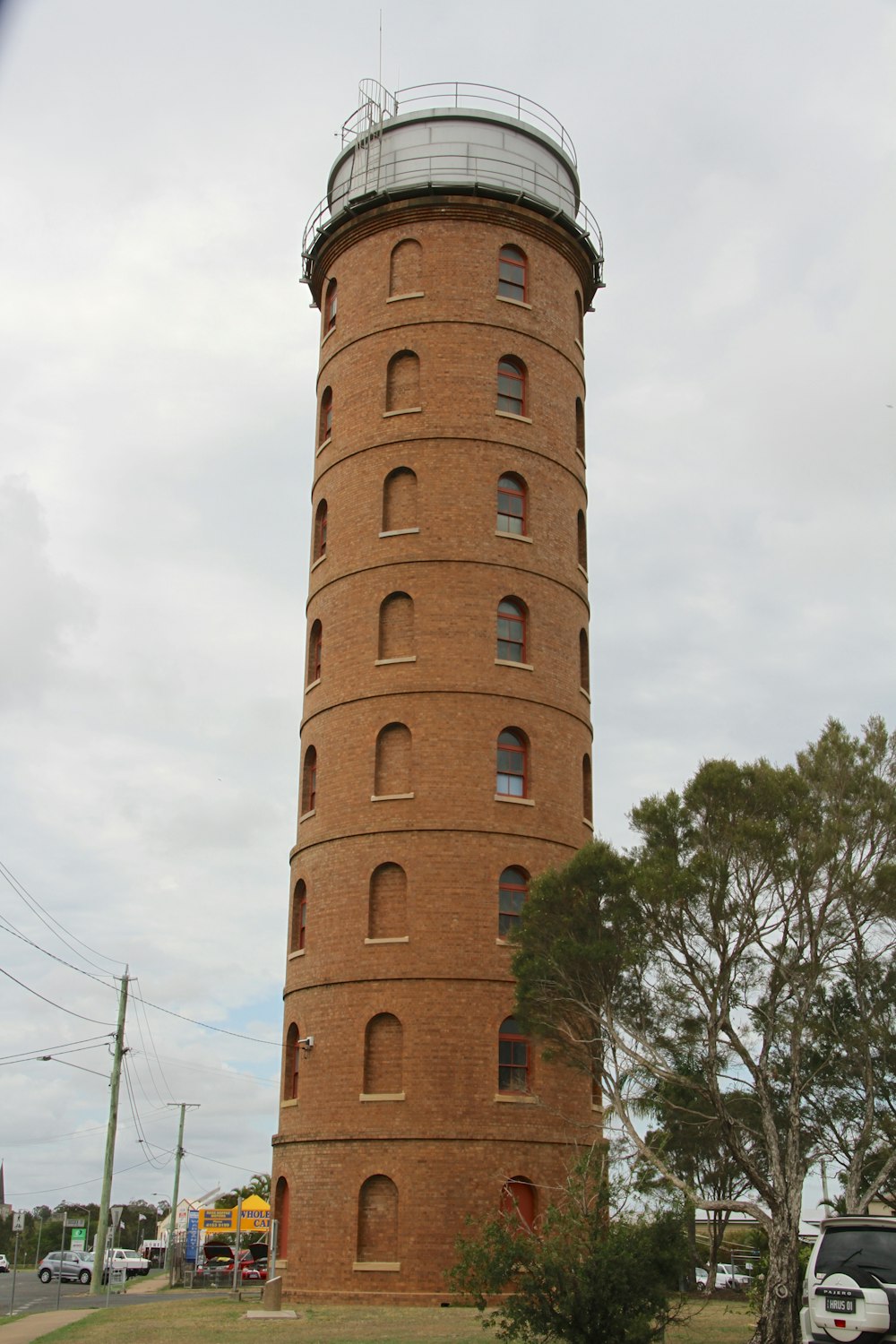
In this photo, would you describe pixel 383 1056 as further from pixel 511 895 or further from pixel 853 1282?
pixel 853 1282

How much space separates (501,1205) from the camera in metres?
26.7

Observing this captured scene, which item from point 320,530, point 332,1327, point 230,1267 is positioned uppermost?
point 320,530

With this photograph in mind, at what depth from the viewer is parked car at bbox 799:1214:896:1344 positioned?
13.9 metres

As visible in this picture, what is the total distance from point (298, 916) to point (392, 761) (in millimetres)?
4495

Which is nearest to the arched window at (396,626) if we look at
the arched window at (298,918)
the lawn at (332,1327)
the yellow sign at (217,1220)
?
the arched window at (298,918)

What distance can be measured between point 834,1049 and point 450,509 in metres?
15.1

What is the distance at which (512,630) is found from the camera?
31.4m

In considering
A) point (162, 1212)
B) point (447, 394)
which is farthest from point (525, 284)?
point (162, 1212)

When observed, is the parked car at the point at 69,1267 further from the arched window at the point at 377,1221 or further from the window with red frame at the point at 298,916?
the arched window at the point at 377,1221

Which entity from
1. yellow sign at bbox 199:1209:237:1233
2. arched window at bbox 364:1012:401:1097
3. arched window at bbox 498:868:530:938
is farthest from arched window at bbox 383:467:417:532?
yellow sign at bbox 199:1209:237:1233

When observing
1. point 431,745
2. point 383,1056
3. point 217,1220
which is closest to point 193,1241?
point 217,1220

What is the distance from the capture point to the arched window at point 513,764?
1181 inches

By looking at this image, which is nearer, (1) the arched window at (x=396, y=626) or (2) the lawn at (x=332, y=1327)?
(2) the lawn at (x=332, y=1327)

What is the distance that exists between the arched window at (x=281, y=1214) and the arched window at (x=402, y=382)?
17601mm
